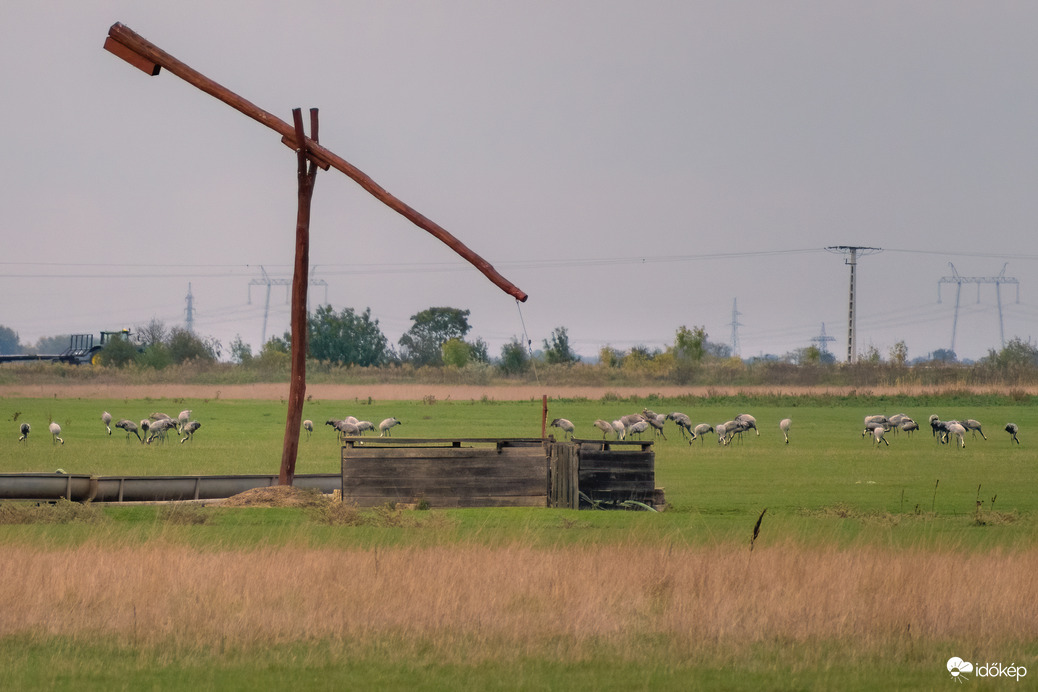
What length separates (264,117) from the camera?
72.8ft

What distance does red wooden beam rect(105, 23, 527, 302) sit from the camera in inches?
842

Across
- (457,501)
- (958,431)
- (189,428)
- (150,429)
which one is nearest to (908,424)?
(958,431)

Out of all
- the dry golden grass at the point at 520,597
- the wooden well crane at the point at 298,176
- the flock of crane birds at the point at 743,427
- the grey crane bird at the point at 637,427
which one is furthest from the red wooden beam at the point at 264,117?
the grey crane bird at the point at 637,427

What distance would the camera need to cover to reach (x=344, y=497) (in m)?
21.8

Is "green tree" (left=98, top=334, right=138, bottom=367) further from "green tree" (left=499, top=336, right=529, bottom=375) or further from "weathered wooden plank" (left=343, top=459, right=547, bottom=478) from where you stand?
"weathered wooden plank" (left=343, top=459, right=547, bottom=478)

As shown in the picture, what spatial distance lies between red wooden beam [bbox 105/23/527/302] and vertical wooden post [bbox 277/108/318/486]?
0.47 m

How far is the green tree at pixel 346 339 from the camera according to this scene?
12631 centimetres

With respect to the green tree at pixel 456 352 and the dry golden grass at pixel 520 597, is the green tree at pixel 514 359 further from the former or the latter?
the dry golden grass at pixel 520 597

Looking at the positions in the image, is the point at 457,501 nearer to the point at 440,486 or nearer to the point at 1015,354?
the point at 440,486

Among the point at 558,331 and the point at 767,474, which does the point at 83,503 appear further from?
the point at 558,331

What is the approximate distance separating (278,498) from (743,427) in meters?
24.3

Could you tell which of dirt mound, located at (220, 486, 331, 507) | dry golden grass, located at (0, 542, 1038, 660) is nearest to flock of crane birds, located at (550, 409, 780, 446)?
dirt mound, located at (220, 486, 331, 507)

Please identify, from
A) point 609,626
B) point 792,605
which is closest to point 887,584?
point 792,605

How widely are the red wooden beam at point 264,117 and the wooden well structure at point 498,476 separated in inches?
129
